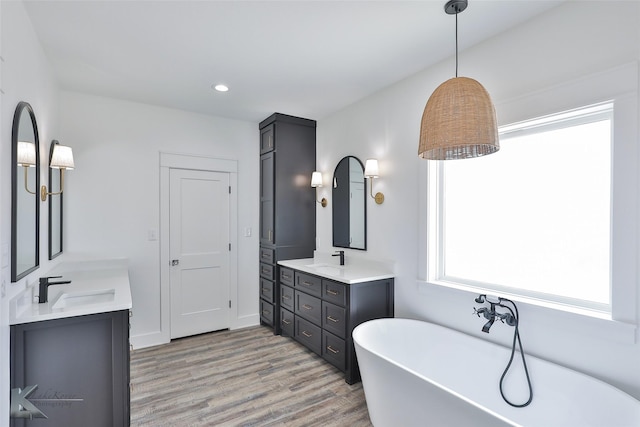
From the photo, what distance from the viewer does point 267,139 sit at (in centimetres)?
407

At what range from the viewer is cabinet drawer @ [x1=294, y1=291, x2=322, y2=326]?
10.3 ft

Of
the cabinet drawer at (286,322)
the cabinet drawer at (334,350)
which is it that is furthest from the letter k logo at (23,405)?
the cabinet drawer at (286,322)

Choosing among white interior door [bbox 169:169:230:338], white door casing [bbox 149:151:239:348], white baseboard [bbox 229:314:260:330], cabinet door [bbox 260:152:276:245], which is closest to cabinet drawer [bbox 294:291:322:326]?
cabinet door [bbox 260:152:276:245]

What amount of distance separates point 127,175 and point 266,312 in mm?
2280

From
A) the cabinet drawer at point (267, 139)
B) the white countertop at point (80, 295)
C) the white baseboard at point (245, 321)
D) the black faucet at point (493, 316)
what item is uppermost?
the cabinet drawer at point (267, 139)

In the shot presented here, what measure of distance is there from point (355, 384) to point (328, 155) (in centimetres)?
250

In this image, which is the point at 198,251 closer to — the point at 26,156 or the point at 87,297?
the point at 87,297

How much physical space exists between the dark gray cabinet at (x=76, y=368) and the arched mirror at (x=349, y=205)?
7.20 feet

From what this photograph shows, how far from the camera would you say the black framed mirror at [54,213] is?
8.69 feet

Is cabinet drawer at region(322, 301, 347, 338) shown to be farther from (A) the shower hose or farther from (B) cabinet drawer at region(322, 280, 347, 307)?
(A) the shower hose

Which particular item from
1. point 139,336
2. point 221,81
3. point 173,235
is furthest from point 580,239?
point 139,336

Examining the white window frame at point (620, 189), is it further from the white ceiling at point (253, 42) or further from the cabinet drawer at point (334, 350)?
the cabinet drawer at point (334, 350)

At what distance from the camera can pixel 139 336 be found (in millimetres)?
3467

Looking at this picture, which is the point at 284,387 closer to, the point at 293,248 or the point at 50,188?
the point at 293,248
